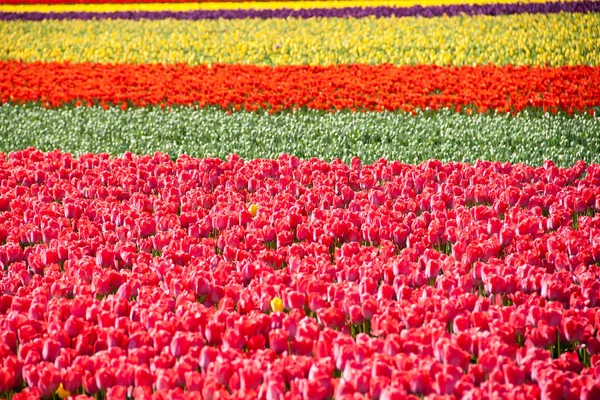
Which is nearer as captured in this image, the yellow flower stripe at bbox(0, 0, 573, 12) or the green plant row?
the green plant row

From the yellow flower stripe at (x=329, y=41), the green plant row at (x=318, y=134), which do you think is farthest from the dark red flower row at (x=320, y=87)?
the yellow flower stripe at (x=329, y=41)

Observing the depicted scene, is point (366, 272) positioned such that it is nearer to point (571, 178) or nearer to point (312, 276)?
point (312, 276)

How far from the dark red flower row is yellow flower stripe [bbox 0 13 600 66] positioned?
75.5 inches

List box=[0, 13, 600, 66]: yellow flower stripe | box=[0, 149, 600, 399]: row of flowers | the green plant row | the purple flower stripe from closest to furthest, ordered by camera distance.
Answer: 1. box=[0, 149, 600, 399]: row of flowers
2. the green plant row
3. box=[0, 13, 600, 66]: yellow flower stripe
4. the purple flower stripe

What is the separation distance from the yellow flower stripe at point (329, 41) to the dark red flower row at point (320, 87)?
1.92m

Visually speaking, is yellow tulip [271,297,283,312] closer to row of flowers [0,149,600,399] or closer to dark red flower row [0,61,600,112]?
row of flowers [0,149,600,399]

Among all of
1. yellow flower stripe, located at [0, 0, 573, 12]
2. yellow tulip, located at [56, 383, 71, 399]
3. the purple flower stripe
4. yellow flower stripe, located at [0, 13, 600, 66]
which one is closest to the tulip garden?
yellow tulip, located at [56, 383, 71, 399]

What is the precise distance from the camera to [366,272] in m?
3.78

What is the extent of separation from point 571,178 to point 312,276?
280 centimetres

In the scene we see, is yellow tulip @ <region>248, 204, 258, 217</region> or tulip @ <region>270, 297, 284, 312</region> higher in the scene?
tulip @ <region>270, 297, 284, 312</region>

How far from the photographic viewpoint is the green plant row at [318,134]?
7391 millimetres

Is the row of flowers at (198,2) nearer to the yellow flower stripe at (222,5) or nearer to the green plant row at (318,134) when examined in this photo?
the yellow flower stripe at (222,5)

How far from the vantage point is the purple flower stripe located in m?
16.5

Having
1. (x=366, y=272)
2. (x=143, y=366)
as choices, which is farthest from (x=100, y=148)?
(x=143, y=366)
